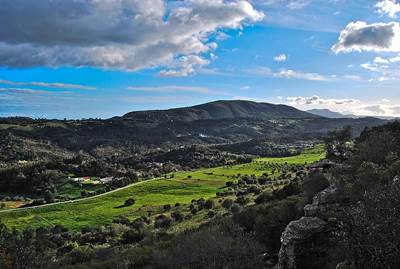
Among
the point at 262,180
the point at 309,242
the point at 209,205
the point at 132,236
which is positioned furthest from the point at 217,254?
the point at 262,180

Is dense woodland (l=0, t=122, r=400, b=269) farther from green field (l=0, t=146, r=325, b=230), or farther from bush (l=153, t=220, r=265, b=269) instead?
green field (l=0, t=146, r=325, b=230)

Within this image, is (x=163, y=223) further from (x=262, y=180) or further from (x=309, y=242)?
(x=309, y=242)

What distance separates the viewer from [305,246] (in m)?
20.8

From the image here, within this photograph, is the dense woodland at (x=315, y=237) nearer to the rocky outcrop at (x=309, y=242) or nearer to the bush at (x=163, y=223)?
the rocky outcrop at (x=309, y=242)

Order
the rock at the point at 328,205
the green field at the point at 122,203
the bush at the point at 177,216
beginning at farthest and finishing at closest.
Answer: the green field at the point at 122,203 < the bush at the point at 177,216 < the rock at the point at 328,205

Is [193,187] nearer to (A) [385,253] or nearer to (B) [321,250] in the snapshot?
(B) [321,250]

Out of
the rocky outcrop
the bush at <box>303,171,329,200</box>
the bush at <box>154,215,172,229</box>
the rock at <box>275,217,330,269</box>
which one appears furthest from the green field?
the rock at <box>275,217,330,269</box>

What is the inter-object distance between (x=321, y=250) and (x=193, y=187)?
78.0 meters

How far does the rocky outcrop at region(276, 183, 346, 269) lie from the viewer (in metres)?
20.0

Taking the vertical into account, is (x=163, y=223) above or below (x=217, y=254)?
below

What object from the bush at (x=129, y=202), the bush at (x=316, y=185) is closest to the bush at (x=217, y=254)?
the bush at (x=316, y=185)

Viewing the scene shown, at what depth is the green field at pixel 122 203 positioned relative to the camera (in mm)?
76375

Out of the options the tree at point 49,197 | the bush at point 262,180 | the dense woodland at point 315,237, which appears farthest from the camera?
the tree at point 49,197

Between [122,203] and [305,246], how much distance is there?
7170 cm
